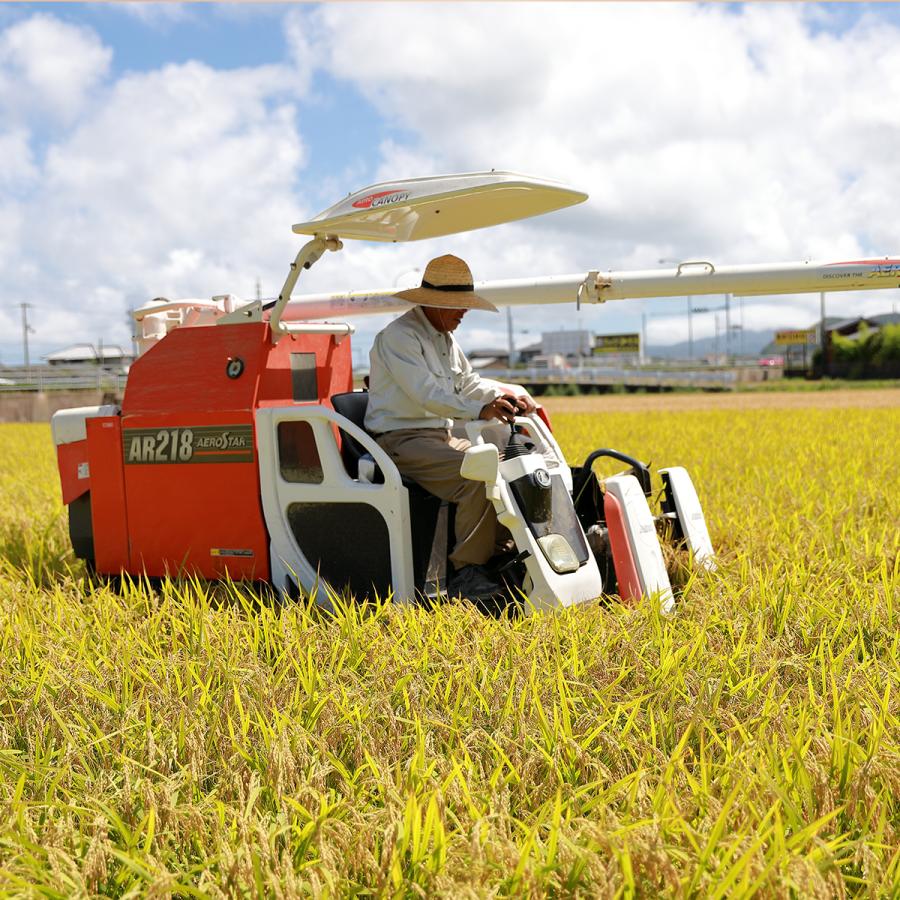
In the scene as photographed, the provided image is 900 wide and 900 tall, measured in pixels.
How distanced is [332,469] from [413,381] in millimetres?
560

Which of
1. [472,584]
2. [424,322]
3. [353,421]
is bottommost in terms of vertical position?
[472,584]

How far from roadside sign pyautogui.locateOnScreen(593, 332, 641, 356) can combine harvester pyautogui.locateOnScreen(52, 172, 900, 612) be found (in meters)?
80.0

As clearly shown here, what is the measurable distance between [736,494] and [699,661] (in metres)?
3.82

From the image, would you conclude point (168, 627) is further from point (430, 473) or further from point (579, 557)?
point (579, 557)

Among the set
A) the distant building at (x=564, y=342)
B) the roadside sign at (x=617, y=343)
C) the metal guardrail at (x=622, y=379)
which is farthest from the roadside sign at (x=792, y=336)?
the metal guardrail at (x=622, y=379)

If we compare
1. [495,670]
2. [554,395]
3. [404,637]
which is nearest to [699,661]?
[495,670]

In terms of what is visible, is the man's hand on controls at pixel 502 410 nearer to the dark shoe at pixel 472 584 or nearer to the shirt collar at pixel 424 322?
the shirt collar at pixel 424 322

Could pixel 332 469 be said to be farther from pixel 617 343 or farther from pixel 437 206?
pixel 617 343

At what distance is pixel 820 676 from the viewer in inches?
128

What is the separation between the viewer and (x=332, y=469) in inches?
173

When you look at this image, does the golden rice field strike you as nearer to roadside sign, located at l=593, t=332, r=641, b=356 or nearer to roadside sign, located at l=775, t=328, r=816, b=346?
A: roadside sign, located at l=593, t=332, r=641, b=356

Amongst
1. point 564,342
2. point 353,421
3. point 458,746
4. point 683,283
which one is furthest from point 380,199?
point 564,342

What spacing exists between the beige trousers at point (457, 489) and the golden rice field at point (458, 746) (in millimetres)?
355

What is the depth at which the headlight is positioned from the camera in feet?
13.0
